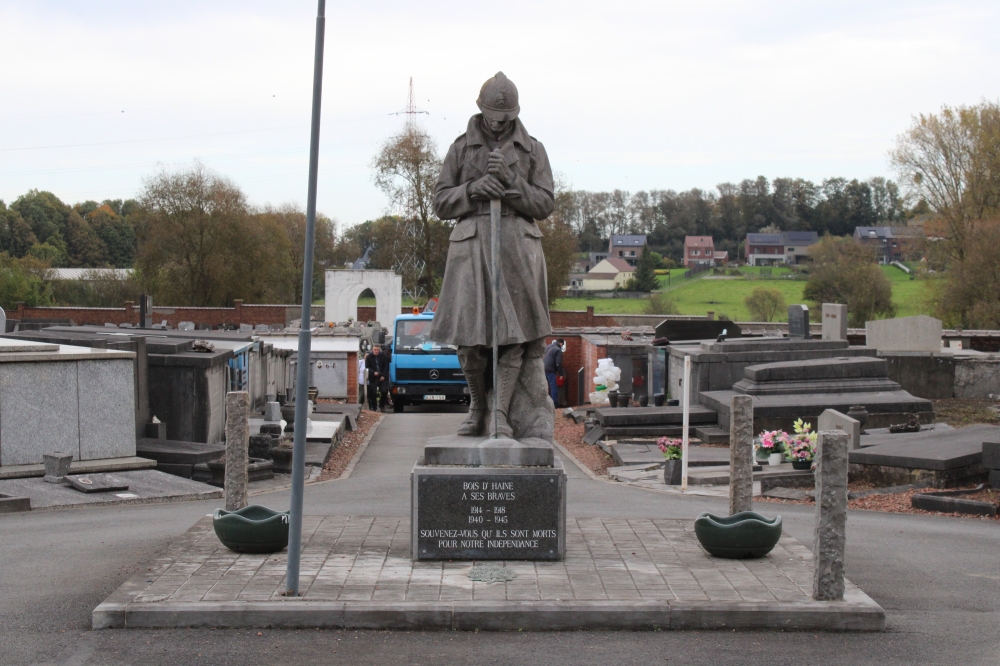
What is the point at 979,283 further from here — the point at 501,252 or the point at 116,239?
the point at 116,239

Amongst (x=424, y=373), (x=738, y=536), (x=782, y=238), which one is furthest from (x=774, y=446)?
(x=782, y=238)

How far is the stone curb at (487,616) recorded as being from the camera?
649cm

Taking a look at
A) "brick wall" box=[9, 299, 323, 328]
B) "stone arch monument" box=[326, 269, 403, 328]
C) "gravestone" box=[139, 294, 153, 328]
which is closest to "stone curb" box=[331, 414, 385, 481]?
"gravestone" box=[139, 294, 153, 328]

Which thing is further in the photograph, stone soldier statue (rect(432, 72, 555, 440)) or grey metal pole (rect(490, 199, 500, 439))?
stone soldier statue (rect(432, 72, 555, 440))

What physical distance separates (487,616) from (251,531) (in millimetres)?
2189

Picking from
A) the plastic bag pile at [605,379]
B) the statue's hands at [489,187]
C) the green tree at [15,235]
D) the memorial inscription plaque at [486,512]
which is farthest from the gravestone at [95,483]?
the green tree at [15,235]

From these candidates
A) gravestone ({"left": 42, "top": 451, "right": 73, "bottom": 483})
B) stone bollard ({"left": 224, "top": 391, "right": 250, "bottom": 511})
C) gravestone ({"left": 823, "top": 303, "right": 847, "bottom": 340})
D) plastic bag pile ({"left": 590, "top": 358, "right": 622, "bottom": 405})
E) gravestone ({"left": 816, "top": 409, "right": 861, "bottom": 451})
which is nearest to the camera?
stone bollard ({"left": 224, "top": 391, "right": 250, "bottom": 511})

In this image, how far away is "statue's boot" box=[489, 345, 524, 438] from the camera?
323 inches

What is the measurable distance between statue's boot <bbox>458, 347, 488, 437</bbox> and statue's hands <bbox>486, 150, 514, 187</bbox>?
1.32 m

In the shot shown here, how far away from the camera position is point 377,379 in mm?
27141

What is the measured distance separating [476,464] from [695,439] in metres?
10.1

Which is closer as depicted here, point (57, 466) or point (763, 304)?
point (57, 466)

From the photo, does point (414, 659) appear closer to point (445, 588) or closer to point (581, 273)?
point (445, 588)

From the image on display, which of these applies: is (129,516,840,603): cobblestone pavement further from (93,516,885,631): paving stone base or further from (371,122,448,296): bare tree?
(371,122,448,296): bare tree
